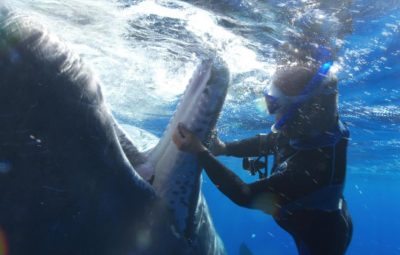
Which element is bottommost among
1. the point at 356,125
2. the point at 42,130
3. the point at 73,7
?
the point at 356,125

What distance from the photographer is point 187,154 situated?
11.5 ft

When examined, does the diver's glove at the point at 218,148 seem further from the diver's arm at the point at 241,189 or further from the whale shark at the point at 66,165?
the whale shark at the point at 66,165

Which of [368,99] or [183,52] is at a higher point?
[183,52]

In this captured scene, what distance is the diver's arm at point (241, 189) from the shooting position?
4199 mm

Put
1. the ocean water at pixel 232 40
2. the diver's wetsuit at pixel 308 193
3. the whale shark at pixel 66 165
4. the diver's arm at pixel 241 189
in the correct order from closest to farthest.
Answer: the whale shark at pixel 66 165 < the diver's arm at pixel 241 189 < the diver's wetsuit at pixel 308 193 < the ocean water at pixel 232 40

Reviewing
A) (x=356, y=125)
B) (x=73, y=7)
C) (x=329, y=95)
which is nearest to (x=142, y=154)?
(x=329, y=95)

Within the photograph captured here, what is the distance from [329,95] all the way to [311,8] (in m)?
3.98

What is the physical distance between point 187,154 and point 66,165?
1306 millimetres

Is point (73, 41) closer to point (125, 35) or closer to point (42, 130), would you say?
point (125, 35)

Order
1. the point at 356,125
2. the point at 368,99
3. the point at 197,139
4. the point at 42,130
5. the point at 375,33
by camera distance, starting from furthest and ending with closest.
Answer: the point at 356,125, the point at 368,99, the point at 375,33, the point at 197,139, the point at 42,130

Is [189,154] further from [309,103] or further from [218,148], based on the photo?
[218,148]

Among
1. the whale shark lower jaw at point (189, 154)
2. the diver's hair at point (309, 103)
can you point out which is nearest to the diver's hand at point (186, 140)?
the whale shark lower jaw at point (189, 154)

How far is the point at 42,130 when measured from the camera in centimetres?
227

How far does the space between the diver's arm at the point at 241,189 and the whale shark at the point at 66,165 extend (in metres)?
0.81
